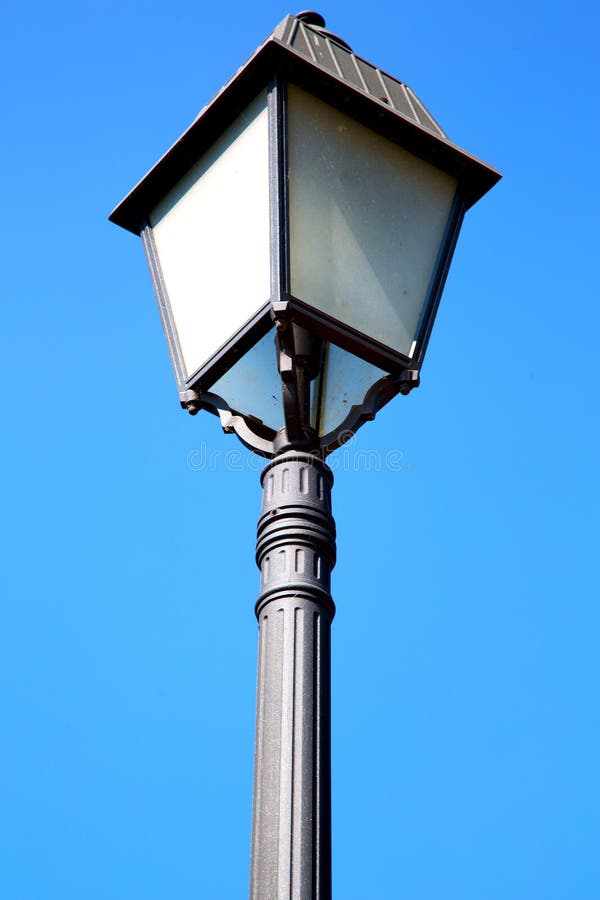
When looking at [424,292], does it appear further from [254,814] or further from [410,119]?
[254,814]

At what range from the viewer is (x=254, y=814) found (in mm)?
3475

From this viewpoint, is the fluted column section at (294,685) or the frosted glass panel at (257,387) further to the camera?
the frosted glass panel at (257,387)

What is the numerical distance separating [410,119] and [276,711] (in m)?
1.97

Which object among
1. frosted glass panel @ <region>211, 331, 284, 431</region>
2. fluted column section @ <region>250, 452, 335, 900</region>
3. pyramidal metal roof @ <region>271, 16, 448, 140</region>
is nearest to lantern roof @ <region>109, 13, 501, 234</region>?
pyramidal metal roof @ <region>271, 16, 448, 140</region>

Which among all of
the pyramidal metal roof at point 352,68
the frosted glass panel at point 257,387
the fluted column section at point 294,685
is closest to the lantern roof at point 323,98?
the pyramidal metal roof at point 352,68

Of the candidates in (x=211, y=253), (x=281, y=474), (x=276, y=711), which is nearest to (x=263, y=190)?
(x=211, y=253)

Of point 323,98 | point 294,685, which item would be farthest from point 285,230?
point 294,685

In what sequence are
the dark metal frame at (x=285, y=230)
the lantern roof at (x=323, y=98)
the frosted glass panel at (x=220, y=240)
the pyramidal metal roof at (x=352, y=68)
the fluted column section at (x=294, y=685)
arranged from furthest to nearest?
the pyramidal metal roof at (x=352, y=68)
the lantern roof at (x=323, y=98)
the frosted glass panel at (x=220, y=240)
the dark metal frame at (x=285, y=230)
the fluted column section at (x=294, y=685)

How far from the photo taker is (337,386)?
460 centimetres

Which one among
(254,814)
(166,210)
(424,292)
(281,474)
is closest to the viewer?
(254,814)

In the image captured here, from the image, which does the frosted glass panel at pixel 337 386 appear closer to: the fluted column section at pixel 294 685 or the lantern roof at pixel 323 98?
the fluted column section at pixel 294 685

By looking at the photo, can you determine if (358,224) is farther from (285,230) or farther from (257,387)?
(257,387)

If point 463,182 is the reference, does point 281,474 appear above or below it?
below

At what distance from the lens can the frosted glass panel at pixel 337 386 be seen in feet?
14.9
